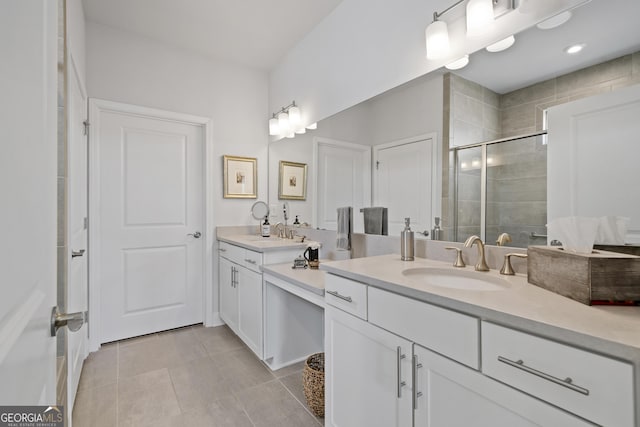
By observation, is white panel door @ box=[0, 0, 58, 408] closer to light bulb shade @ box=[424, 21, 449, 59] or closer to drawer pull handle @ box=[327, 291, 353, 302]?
drawer pull handle @ box=[327, 291, 353, 302]

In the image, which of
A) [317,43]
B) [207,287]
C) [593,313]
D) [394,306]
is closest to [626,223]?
[593,313]

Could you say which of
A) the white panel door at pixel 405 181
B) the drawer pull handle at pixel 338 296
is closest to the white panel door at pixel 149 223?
the white panel door at pixel 405 181

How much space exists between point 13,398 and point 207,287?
276 centimetres

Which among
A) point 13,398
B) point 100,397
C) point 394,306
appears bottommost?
point 100,397

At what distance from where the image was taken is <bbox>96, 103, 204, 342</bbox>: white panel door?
255cm

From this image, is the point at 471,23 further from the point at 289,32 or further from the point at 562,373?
the point at 289,32

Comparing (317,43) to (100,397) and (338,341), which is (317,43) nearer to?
(338,341)

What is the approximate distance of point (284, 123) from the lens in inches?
114

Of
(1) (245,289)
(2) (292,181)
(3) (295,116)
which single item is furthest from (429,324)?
(3) (295,116)

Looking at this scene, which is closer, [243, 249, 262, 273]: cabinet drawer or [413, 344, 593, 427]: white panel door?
[413, 344, 593, 427]: white panel door

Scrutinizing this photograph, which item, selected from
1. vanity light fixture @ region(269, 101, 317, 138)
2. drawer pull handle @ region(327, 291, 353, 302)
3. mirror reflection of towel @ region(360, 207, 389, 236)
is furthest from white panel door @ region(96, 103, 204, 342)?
drawer pull handle @ region(327, 291, 353, 302)

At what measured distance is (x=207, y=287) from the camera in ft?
9.65

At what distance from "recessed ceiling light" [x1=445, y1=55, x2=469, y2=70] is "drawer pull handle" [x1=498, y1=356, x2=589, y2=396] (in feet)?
4.28

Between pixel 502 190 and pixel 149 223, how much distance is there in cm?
277
